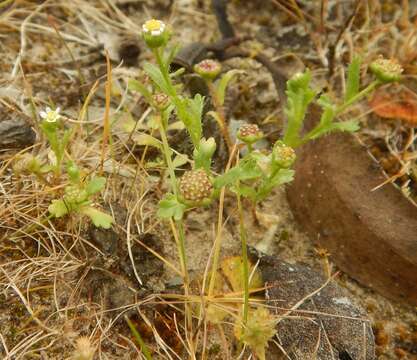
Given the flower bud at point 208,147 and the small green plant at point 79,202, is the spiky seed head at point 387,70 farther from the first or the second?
the small green plant at point 79,202

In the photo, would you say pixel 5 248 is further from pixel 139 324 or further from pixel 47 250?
pixel 139 324

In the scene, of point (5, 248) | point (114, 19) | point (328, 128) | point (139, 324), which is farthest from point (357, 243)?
point (114, 19)

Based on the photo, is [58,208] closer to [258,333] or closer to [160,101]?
[160,101]

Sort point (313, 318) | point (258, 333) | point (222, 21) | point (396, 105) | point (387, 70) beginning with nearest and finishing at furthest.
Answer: point (258, 333) < point (313, 318) < point (387, 70) < point (396, 105) < point (222, 21)

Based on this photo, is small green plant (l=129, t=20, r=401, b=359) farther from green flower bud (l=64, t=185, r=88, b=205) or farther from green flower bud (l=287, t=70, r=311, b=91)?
green flower bud (l=64, t=185, r=88, b=205)

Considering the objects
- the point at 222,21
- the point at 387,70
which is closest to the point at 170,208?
the point at 387,70

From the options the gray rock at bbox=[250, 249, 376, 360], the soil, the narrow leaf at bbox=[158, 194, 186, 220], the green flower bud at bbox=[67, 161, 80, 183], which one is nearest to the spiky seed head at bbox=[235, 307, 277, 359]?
the gray rock at bbox=[250, 249, 376, 360]

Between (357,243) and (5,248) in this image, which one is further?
(357,243)
